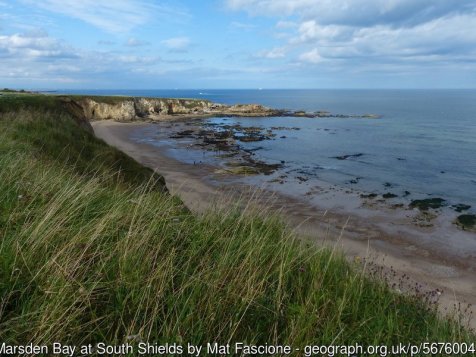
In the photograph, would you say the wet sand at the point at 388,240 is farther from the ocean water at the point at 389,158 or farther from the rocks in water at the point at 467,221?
the ocean water at the point at 389,158

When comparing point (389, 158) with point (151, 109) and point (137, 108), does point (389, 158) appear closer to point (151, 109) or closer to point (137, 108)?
point (137, 108)

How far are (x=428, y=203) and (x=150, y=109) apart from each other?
85411mm

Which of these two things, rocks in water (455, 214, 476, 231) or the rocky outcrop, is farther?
the rocky outcrop

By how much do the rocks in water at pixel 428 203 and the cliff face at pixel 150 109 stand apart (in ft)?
179

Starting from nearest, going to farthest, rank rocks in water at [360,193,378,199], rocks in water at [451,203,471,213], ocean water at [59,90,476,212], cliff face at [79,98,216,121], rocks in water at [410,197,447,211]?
1. rocks in water at [451,203,471,213]
2. rocks in water at [410,197,447,211]
3. rocks in water at [360,193,378,199]
4. ocean water at [59,90,476,212]
5. cliff face at [79,98,216,121]

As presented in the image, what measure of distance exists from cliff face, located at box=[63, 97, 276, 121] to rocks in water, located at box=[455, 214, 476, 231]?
57.9 metres

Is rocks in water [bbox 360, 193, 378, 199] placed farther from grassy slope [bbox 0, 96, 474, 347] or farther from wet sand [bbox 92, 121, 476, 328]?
grassy slope [bbox 0, 96, 474, 347]

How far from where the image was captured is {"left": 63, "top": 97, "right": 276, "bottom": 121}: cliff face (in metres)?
82.3

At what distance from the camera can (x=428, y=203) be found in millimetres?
25844

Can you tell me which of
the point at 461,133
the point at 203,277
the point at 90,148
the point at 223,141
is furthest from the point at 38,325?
the point at 461,133

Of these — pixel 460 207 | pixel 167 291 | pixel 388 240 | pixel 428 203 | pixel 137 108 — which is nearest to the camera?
pixel 167 291

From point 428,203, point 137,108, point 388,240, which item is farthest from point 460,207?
point 137,108

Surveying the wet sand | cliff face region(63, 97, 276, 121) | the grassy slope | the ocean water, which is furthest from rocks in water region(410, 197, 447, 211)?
cliff face region(63, 97, 276, 121)

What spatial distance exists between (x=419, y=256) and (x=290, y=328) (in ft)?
53.6
